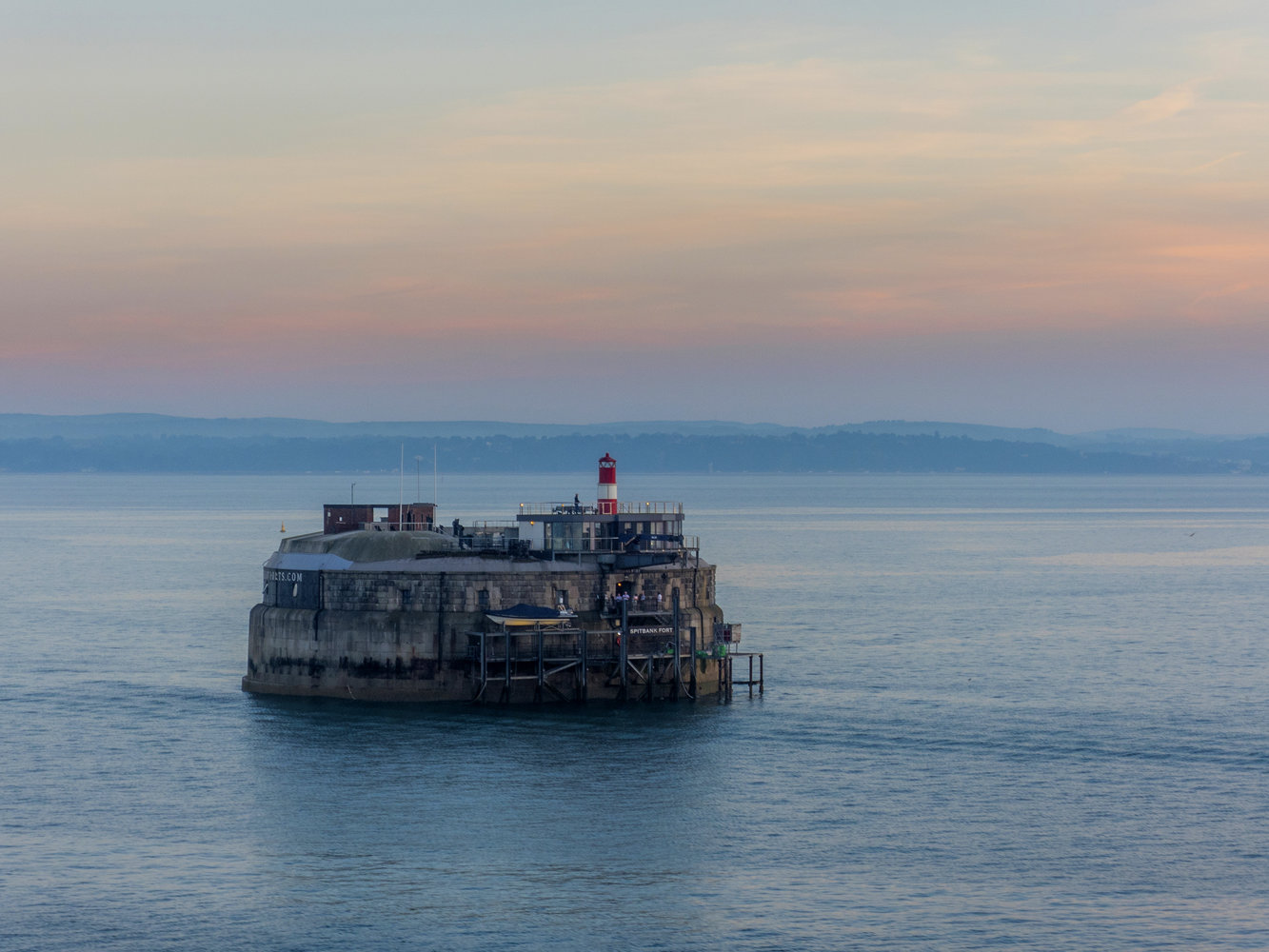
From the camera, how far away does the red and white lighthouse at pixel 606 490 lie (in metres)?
74.4

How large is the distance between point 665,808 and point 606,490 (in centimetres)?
2428

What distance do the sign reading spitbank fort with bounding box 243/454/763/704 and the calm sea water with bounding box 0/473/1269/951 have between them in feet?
4.70

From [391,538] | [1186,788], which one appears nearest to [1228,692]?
[1186,788]

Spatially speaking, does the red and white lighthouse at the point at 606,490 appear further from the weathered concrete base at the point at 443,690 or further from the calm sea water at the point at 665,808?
the calm sea water at the point at 665,808

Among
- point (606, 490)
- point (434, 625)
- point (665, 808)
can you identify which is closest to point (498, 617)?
point (434, 625)

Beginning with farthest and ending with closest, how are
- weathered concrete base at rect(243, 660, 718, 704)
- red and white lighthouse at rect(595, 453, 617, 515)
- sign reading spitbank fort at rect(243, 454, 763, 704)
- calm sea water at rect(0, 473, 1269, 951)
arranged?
red and white lighthouse at rect(595, 453, 617, 515) < sign reading spitbank fort at rect(243, 454, 763, 704) < weathered concrete base at rect(243, 660, 718, 704) < calm sea water at rect(0, 473, 1269, 951)

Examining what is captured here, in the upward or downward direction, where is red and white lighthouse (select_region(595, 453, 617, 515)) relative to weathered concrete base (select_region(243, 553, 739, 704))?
upward

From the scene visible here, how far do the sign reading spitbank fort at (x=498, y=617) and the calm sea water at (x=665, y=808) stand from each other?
1433 millimetres

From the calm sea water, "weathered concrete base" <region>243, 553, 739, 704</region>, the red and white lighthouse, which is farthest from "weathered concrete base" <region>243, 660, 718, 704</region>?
the red and white lighthouse

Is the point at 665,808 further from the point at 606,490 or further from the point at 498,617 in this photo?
the point at 606,490

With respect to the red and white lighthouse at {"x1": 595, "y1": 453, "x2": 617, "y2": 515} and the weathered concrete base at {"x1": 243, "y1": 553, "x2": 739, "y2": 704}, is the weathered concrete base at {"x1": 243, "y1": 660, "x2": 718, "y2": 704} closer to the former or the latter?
the weathered concrete base at {"x1": 243, "y1": 553, "x2": 739, "y2": 704}

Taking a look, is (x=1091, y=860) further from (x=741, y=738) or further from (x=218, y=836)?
(x=218, y=836)

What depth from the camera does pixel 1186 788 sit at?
2213 inches

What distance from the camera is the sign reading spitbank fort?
67.6 meters
